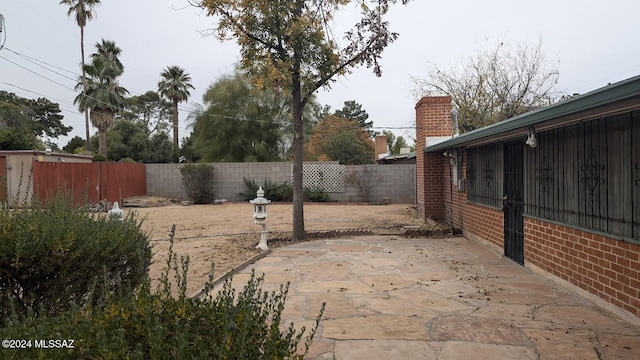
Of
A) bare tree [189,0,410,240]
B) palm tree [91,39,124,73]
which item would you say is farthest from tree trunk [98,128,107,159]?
bare tree [189,0,410,240]

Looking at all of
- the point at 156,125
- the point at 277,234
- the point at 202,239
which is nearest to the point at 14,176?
the point at 202,239

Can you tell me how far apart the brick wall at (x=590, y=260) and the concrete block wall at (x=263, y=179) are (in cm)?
1359

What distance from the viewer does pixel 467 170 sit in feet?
30.8

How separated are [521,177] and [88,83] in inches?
1145

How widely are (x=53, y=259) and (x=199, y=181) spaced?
59.4 feet

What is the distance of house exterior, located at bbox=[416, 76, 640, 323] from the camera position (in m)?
3.96

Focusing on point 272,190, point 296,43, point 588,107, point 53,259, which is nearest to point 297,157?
point 296,43

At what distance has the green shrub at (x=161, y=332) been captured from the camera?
5.25ft

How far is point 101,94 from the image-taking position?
92.8ft

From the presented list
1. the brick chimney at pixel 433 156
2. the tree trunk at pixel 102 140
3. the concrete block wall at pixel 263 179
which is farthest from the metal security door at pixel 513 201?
the tree trunk at pixel 102 140

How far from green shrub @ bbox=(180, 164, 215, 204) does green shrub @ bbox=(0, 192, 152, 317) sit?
17.5 metres

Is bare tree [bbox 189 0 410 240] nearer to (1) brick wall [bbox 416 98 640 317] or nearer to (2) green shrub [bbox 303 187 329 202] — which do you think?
(1) brick wall [bbox 416 98 640 317]

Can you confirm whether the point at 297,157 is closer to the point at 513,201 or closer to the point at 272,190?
the point at 513,201

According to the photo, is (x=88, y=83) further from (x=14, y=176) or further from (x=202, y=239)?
(x=202, y=239)
